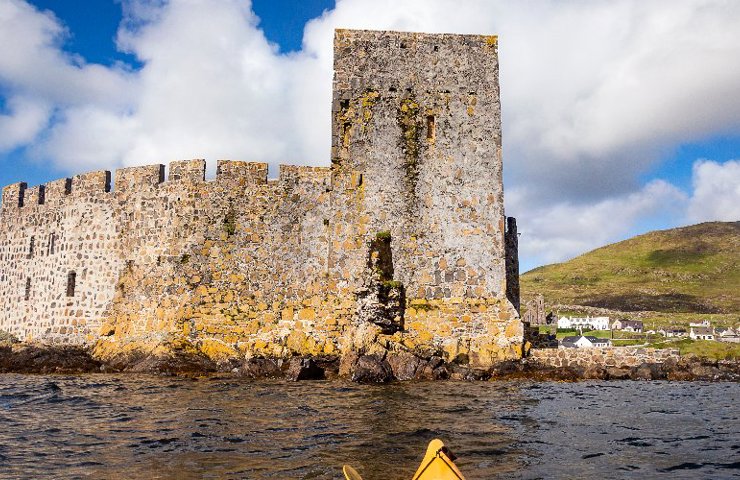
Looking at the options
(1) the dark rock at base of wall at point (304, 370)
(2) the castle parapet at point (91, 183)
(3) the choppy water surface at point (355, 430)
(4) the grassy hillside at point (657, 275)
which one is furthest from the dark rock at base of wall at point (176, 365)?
(4) the grassy hillside at point (657, 275)

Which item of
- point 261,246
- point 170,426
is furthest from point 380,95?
point 170,426

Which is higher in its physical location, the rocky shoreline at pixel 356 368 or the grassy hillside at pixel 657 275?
the grassy hillside at pixel 657 275

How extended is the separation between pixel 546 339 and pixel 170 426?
Result: 49.9 feet

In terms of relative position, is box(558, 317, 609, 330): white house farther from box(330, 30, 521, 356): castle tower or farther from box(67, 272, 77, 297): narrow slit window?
box(67, 272, 77, 297): narrow slit window

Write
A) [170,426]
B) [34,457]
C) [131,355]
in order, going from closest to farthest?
[34,457]
[170,426]
[131,355]

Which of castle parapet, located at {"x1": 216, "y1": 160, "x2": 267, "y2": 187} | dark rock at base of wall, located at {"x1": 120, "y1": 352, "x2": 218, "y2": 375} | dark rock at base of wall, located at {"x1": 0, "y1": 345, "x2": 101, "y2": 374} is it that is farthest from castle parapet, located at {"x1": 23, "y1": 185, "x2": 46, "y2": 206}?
dark rock at base of wall, located at {"x1": 120, "y1": 352, "x2": 218, "y2": 375}

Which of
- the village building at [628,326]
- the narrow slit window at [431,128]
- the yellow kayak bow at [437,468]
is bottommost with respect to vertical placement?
the yellow kayak bow at [437,468]

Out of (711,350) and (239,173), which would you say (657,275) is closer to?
(711,350)

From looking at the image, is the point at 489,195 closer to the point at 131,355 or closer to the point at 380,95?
the point at 380,95

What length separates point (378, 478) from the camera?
20.0 feet

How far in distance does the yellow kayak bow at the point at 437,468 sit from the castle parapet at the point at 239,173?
46.8ft

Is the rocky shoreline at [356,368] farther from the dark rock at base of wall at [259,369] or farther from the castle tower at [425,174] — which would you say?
the castle tower at [425,174]

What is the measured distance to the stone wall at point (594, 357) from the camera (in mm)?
16781

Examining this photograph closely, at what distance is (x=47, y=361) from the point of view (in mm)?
17891
